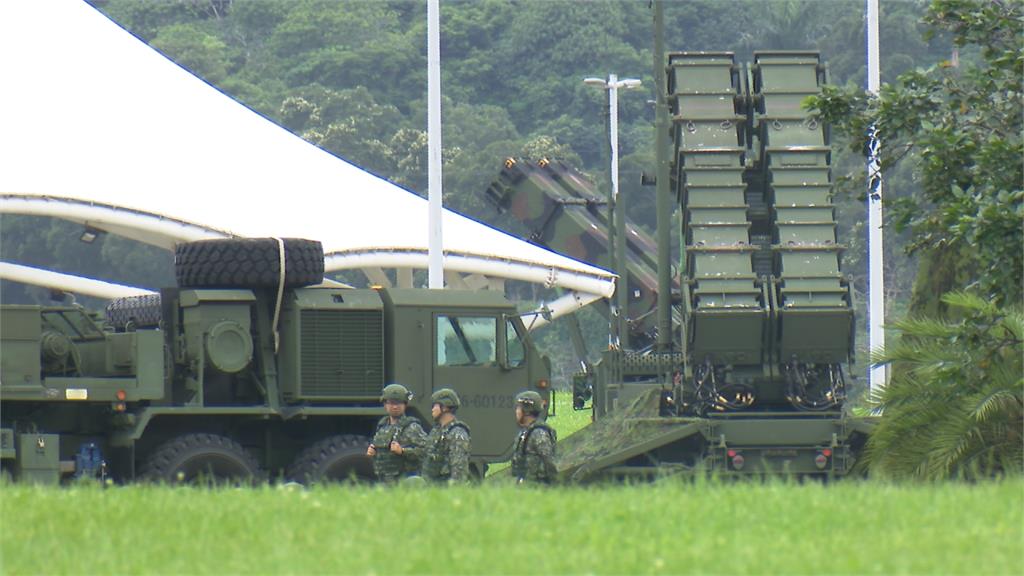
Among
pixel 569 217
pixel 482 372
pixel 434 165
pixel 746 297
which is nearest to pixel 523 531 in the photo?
pixel 482 372

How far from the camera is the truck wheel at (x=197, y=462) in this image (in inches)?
767

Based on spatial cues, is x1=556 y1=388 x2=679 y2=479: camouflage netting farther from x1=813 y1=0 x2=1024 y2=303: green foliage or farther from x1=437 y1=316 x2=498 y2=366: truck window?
x1=813 y1=0 x2=1024 y2=303: green foliage

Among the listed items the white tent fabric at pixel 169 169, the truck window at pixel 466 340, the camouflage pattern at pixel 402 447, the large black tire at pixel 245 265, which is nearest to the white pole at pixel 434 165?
the white tent fabric at pixel 169 169

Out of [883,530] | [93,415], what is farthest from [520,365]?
[883,530]

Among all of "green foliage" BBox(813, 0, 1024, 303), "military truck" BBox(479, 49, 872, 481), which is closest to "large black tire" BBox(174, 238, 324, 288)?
"military truck" BBox(479, 49, 872, 481)

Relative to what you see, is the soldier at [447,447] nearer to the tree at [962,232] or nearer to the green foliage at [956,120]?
the tree at [962,232]

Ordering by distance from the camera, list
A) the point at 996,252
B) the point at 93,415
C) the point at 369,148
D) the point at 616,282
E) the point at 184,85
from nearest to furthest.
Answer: the point at 996,252 → the point at 93,415 → the point at 616,282 → the point at 184,85 → the point at 369,148

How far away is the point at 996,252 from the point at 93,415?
9.33m

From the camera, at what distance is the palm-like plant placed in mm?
16641

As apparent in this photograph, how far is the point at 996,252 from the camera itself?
16.3m

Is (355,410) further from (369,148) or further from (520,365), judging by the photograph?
(369,148)

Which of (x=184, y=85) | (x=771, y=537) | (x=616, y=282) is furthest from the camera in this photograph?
(x=184, y=85)

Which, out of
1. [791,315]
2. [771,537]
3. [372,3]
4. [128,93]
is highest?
[372,3]

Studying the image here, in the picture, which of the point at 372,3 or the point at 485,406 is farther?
the point at 372,3
